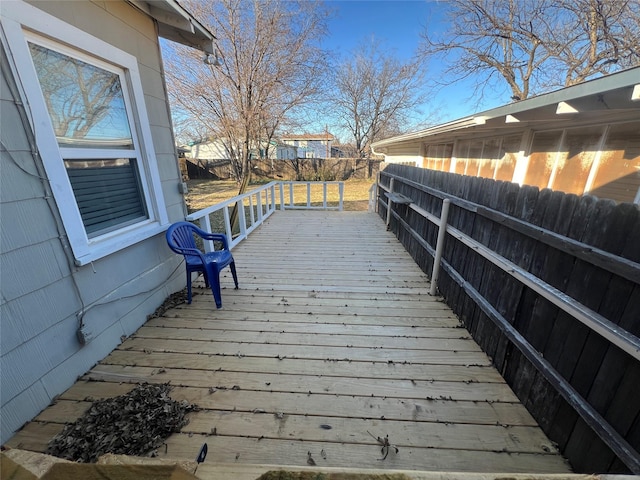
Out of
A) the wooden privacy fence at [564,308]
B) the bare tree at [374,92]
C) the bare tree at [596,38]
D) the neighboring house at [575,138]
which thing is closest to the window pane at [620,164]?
the neighboring house at [575,138]

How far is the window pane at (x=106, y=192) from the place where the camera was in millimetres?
2045

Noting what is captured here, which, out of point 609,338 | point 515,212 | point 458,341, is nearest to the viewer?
point 609,338

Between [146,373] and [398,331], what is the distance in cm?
202

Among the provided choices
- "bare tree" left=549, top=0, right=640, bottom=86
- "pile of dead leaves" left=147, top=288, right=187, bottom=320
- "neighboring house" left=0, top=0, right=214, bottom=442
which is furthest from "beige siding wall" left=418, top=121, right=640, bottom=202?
"bare tree" left=549, top=0, right=640, bottom=86

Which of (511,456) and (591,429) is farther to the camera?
(511,456)

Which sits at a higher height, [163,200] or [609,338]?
[163,200]

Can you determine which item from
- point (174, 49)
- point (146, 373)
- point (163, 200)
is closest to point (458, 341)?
point (146, 373)

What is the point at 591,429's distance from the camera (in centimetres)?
129

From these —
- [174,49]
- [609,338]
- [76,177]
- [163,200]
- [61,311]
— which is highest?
[174,49]

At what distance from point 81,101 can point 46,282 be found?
1344mm

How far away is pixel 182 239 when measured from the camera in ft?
9.75

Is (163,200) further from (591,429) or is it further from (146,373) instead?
(591,429)

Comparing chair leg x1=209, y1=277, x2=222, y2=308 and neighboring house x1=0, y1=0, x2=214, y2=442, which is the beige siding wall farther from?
neighboring house x1=0, y1=0, x2=214, y2=442

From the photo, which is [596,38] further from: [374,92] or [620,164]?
[374,92]
